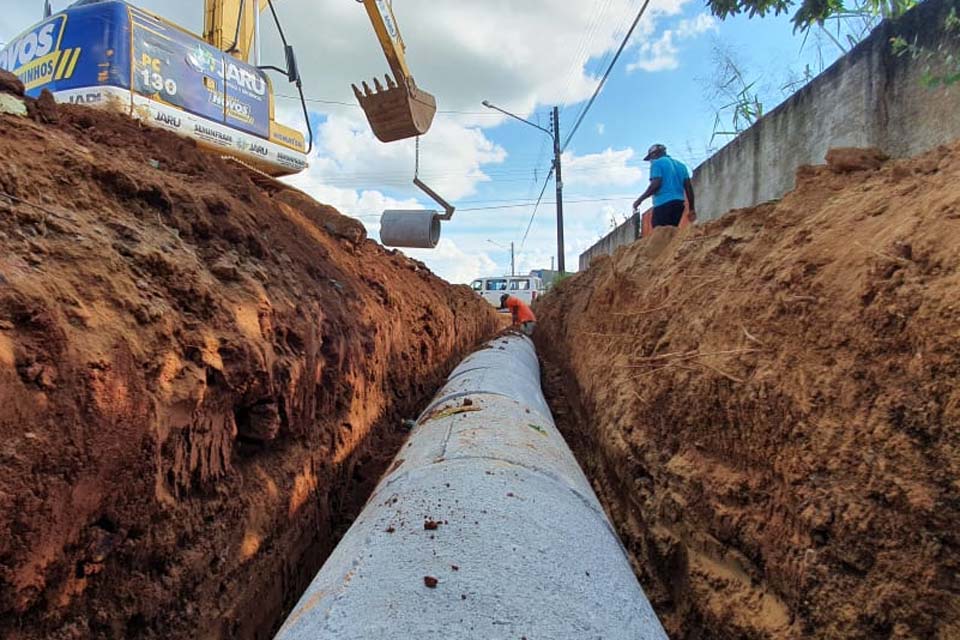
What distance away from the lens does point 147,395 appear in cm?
167

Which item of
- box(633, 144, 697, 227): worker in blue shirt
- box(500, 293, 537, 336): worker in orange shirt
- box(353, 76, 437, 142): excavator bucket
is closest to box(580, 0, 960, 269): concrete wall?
box(633, 144, 697, 227): worker in blue shirt

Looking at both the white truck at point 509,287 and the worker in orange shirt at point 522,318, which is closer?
the worker in orange shirt at point 522,318

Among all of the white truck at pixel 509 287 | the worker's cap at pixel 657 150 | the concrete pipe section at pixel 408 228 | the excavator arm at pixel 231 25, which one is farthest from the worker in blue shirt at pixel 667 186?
the white truck at pixel 509 287

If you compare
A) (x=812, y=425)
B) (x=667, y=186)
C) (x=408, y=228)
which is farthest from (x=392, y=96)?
(x=812, y=425)

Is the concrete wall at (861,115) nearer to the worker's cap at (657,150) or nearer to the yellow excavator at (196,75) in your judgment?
the worker's cap at (657,150)

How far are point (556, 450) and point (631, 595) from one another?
1.10m

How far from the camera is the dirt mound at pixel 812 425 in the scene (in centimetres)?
145

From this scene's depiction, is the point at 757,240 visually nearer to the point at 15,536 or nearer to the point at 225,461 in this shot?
the point at 225,461

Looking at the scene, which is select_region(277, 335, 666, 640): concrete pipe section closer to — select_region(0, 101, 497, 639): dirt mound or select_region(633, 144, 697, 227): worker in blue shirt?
select_region(0, 101, 497, 639): dirt mound

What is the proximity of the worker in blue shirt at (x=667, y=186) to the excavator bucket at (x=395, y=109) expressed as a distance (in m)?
2.95

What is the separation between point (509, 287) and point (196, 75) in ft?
55.6

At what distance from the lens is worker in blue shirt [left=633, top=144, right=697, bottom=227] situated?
608 centimetres

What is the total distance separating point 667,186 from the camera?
616cm

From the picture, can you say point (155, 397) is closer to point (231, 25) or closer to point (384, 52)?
point (384, 52)
